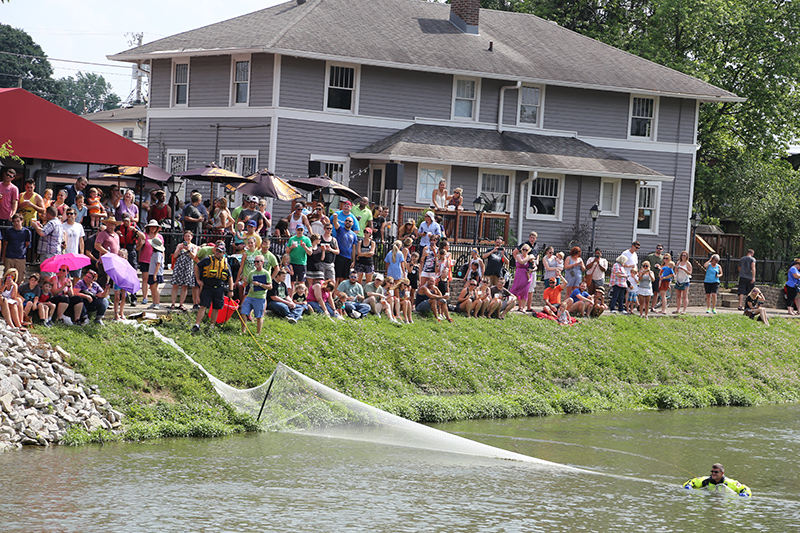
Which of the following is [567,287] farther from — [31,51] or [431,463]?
[31,51]

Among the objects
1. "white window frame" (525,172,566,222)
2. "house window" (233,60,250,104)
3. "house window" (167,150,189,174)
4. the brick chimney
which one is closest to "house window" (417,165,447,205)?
"white window frame" (525,172,566,222)

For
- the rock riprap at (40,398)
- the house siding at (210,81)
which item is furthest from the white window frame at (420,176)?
the rock riprap at (40,398)

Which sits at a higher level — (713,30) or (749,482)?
(713,30)

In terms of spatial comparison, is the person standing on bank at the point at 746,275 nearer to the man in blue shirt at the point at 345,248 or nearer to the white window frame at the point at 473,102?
the white window frame at the point at 473,102

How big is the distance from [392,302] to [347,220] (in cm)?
226

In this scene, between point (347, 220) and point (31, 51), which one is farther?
point (31, 51)

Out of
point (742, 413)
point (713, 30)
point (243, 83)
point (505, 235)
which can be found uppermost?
point (713, 30)

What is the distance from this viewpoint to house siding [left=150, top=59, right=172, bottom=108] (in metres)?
35.9

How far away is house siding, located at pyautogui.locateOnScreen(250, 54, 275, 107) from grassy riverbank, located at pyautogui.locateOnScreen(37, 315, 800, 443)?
11.8 m

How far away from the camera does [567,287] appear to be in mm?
29125

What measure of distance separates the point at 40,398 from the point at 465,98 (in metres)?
23.3

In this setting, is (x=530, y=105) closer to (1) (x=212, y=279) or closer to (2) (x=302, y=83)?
(2) (x=302, y=83)

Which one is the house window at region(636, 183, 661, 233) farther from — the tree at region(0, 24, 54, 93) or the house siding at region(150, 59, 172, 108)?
the tree at region(0, 24, 54, 93)

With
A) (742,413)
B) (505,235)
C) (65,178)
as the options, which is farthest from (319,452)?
(65,178)
